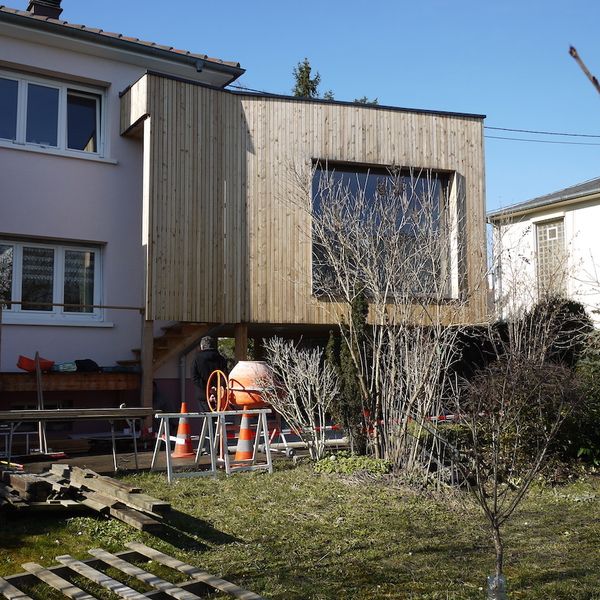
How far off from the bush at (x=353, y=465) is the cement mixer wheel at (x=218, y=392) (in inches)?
62.3

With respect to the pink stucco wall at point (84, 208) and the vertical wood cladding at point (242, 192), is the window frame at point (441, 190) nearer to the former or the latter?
the vertical wood cladding at point (242, 192)

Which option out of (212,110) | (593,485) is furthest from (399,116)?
(593,485)

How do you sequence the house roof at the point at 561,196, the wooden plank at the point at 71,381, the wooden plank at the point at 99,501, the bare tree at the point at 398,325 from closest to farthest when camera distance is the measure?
the wooden plank at the point at 99,501
the bare tree at the point at 398,325
the wooden plank at the point at 71,381
the house roof at the point at 561,196

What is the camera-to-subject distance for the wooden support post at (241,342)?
1464 cm

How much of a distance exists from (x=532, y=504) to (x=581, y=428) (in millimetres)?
2562

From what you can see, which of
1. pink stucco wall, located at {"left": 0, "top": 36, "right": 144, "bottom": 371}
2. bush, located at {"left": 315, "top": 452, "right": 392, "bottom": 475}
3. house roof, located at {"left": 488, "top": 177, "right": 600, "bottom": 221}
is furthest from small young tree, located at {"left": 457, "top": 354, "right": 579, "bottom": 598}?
house roof, located at {"left": 488, "top": 177, "right": 600, "bottom": 221}

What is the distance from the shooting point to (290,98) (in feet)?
50.6

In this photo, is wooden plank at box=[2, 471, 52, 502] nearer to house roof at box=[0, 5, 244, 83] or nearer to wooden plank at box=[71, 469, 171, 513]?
wooden plank at box=[71, 469, 171, 513]

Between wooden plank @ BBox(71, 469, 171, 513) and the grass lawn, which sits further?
wooden plank @ BBox(71, 469, 171, 513)

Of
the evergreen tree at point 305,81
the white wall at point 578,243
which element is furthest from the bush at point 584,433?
the evergreen tree at point 305,81

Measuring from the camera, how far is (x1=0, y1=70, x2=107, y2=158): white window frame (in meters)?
14.6

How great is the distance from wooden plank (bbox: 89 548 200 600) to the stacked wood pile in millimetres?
633

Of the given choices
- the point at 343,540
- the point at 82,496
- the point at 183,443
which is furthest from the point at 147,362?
the point at 343,540

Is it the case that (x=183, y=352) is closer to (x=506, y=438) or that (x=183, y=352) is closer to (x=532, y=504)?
(x=506, y=438)
